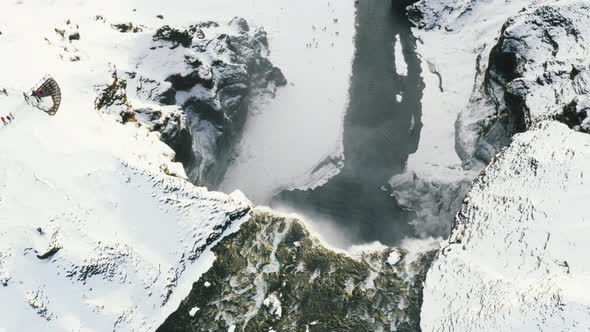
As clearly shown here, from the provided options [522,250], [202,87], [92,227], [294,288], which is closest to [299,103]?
[202,87]

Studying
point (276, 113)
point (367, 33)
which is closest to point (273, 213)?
point (276, 113)

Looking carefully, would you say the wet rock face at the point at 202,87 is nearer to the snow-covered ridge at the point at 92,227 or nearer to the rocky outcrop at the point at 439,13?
the snow-covered ridge at the point at 92,227

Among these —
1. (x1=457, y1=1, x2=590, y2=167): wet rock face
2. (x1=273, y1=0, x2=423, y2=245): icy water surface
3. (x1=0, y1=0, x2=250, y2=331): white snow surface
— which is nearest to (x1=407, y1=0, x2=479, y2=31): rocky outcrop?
(x1=273, y1=0, x2=423, y2=245): icy water surface

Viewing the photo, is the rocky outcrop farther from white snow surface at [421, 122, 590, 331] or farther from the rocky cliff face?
white snow surface at [421, 122, 590, 331]

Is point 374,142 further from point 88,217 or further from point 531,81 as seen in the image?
point 88,217

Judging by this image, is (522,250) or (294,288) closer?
(522,250)
